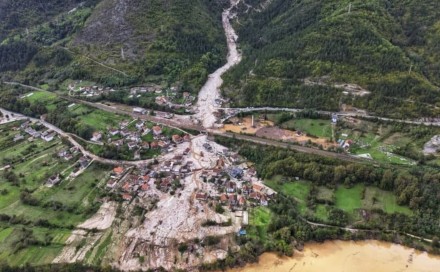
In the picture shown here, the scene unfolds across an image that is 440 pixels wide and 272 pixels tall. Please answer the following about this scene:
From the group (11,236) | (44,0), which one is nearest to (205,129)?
(11,236)

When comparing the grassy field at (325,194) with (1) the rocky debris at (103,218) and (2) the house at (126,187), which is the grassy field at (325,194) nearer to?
(2) the house at (126,187)

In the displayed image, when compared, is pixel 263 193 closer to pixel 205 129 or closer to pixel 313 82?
pixel 205 129

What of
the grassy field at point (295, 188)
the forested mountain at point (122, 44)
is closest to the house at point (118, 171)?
the grassy field at point (295, 188)

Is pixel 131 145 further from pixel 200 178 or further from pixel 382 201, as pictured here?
pixel 382 201

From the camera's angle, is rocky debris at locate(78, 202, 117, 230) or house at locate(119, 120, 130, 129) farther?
house at locate(119, 120, 130, 129)

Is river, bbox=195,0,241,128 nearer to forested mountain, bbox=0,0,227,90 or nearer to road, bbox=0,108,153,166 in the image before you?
forested mountain, bbox=0,0,227,90

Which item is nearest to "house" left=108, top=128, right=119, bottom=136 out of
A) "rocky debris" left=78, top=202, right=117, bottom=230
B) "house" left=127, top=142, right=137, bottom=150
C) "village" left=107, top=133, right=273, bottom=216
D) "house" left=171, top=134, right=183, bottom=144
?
"house" left=127, top=142, right=137, bottom=150
